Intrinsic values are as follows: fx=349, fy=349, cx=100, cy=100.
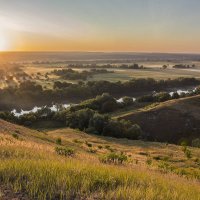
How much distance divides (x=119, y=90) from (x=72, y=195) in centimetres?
13736

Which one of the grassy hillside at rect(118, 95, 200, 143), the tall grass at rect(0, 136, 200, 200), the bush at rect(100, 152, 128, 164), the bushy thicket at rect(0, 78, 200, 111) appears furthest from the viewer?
the bushy thicket at rect(0, 78, 200, 111)

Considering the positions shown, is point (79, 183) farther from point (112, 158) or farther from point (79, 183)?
point (112, 158)

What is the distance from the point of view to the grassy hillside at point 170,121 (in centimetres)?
7531

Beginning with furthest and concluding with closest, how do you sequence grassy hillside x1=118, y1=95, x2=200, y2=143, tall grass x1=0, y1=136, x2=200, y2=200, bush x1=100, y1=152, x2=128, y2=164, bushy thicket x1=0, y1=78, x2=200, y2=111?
bushy thicket x1=0, y1=78, x2=200, y2=111
grassy hillside x1=118, y1=95, x2=200, y2=143
bush x1=100, y1=152, x2=128, y2=164
tall grass x1=0, y1=136, x2=200, y2=200

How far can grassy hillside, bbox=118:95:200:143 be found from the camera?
75.3 meters

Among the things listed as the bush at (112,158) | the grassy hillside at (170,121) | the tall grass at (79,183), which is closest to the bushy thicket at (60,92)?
the grassy hillside at (170,121)

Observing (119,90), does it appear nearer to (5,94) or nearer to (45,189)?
(5,94)

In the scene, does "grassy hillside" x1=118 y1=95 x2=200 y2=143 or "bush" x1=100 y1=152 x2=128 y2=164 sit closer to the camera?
"bush" x1=100 y1=152 x2=128 y2=164

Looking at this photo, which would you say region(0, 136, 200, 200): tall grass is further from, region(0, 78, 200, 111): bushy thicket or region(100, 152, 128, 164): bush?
region(0, 78, 200, 111): bushy thicket

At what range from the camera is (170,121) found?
81438 millimetres

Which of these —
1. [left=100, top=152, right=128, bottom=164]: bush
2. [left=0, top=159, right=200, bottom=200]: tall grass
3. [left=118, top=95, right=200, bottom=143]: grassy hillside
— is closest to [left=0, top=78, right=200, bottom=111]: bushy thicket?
[left=118, top=95, right=200, bottom=143]: grassy hillside

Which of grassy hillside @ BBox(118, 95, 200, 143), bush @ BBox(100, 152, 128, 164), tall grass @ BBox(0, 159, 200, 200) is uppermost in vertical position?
tall grass @ BBox(0, 159, 200, 200)

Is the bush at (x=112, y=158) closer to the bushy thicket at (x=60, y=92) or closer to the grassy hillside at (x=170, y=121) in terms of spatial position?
the grassy hillside at (x=170, y=121)

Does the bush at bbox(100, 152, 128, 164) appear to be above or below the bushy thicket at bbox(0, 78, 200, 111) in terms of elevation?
above
